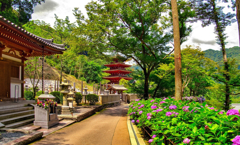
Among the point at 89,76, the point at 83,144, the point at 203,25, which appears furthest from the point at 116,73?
the point at 83,144

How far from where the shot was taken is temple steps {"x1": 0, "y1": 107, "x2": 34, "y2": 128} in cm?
665

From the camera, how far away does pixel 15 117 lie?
292 inches

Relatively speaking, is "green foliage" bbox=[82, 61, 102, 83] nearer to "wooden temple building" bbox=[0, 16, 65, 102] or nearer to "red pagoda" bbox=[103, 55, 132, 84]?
"red pagoda" bbox=[103, 55, 132, 84]

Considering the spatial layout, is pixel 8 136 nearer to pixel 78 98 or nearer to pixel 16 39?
pixel 16 39

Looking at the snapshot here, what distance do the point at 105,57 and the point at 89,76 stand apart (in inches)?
1298

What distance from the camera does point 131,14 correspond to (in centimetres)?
1256

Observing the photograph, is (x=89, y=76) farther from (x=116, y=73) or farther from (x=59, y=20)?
(x=59, y=20)

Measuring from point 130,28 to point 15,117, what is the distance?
927 centimetres

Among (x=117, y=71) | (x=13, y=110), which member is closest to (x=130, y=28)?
(x=13, y=110)

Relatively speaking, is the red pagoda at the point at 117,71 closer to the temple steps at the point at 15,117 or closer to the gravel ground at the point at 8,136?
the temple steps at the point at 15,117

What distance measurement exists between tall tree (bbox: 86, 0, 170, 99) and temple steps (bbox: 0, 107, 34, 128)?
7.54 metres

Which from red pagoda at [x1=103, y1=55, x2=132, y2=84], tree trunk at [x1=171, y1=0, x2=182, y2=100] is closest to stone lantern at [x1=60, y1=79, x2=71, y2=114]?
tree trunk at [x1=171, y1=0, x2=182, y2=100]

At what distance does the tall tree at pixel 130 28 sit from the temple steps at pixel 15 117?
7.54m

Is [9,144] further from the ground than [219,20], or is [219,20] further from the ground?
[219,20]
